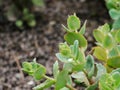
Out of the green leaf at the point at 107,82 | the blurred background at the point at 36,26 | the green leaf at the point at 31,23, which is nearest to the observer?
the green leaf at the point at 107,82

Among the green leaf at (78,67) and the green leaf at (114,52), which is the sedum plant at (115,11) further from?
the green leaf at (78,67)

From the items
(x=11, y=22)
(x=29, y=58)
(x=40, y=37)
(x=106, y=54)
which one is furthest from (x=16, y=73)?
(x=106, y=54)

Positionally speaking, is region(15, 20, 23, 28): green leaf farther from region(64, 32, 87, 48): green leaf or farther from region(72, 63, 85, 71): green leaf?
region(72, 63, 85, 71): green leaf

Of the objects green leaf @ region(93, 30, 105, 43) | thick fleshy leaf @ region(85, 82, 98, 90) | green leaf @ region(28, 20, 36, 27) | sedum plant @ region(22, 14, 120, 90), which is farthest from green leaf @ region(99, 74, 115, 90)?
green leaf @ region(28, 20, 36, 27)

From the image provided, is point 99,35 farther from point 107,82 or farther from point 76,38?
point 107,82

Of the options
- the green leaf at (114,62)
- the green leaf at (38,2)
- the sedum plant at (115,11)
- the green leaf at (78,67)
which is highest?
the sedum plant at (115,11)

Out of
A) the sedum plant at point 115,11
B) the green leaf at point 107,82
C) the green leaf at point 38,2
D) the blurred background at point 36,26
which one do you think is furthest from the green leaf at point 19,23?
the green leaf at point 107,82

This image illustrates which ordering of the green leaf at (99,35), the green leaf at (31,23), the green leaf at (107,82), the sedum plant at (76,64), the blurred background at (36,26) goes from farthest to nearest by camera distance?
the green leaf at (31,23) → the blurred background at (36,26) → the green leaf at (99,35) → the sedum plant at (76,64) → the green leaf at (107,82)
